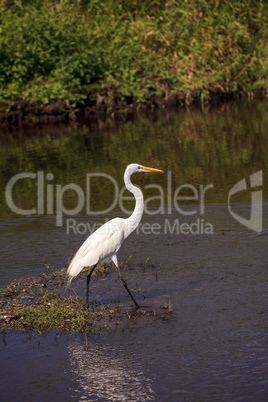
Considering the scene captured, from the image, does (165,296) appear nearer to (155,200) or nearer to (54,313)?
(54,313)

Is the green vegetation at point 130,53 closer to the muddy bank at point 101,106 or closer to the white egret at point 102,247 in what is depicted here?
the muddy bank at point 101,106

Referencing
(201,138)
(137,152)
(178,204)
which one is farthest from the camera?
(201,138)

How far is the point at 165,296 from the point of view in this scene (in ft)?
23.2

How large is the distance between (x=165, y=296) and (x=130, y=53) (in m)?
18.6

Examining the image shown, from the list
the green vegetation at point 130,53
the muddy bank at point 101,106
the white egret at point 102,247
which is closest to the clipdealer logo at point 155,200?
the white egret at point 102,247

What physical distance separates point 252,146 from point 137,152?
2923mm

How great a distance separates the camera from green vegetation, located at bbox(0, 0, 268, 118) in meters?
22.6

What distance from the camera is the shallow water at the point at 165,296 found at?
17.4ft

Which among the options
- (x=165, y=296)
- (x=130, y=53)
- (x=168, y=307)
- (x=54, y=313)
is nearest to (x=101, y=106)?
(x=130, y=53)

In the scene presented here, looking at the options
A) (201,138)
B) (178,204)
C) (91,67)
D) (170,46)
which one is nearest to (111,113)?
(91,67)

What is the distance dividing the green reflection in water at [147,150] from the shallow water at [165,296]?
0.09 m

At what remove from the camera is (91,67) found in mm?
23188

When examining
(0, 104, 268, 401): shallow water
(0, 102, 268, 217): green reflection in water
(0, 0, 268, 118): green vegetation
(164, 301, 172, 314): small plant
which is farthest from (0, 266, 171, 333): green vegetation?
(0, 0, 268, 118): green vegetation

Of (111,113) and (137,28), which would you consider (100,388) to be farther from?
(137,28)
